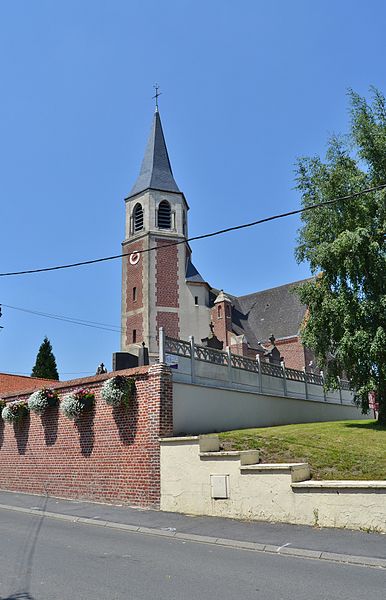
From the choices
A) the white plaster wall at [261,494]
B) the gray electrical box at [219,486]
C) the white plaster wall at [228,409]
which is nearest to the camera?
the white plaster wall at [261,494]

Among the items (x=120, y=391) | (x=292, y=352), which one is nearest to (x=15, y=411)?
(x=120, y=391)

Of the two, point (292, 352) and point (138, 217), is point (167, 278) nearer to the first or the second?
point (138, 217)

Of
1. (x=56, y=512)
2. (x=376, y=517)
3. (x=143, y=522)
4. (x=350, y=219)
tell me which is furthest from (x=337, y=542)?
(x=350, y=219)

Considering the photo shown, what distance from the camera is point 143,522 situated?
11.4 metres

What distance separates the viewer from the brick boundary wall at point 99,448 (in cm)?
1337

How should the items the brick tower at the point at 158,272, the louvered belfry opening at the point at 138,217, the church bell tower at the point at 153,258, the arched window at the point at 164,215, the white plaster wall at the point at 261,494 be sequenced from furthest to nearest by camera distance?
1. the louvered belfry opening at the point at 138,217
2. the arched window at the point at 164,215
3. the brick tower at the point at 158,272
4. the church bell tower at the point at 153,258
5. the white plaster wall at the point at 261,494

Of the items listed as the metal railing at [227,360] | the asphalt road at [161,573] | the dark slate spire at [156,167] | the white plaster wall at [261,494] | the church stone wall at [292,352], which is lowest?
the asphalt road at [161,573]

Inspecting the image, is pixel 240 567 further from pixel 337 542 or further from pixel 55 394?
pixel 55 394

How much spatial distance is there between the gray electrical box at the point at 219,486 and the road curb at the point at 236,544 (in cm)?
151

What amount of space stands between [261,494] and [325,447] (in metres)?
3.57

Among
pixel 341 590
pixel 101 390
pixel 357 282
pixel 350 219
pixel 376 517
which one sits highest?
pixel 350 219

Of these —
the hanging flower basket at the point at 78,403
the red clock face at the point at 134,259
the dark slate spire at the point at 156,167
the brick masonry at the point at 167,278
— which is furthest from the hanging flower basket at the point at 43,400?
the dark slate spire at the point at 156,167

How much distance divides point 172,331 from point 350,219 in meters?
22.0

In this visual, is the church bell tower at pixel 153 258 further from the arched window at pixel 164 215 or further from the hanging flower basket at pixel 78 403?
the hanging flower basket at pixel 78 403
